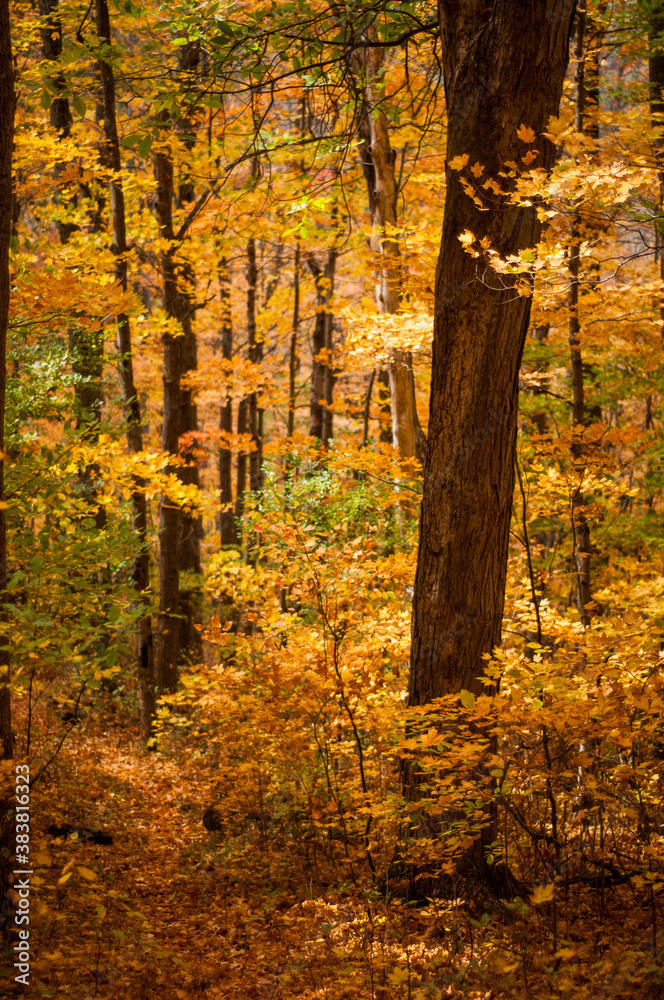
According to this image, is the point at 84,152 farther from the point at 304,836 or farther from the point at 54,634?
the point at 304,836

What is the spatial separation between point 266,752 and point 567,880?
8.21ft

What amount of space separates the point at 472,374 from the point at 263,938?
3482mm

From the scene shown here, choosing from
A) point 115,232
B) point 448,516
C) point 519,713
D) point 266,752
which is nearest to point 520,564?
point 266,752

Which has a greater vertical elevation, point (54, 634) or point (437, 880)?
point (54, 634)

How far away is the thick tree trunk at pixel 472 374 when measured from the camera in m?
3.70

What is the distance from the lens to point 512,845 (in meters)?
4.29

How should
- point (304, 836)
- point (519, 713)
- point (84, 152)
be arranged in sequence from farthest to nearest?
point (84, 152) < point (304, 836) < point (519, 713)

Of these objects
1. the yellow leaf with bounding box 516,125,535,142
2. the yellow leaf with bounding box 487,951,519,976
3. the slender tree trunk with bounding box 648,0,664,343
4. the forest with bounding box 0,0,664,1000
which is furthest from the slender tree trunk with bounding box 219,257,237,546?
the yellow leaf with bounding box 487,951,519,976

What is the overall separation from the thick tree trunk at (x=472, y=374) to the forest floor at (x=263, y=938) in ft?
2.62

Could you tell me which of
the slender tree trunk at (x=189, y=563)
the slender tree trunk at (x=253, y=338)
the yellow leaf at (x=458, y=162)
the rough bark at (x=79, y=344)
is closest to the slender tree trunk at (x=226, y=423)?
the slender tree trunk at (x=253, y=338)

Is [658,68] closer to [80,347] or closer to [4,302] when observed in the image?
[80,347]

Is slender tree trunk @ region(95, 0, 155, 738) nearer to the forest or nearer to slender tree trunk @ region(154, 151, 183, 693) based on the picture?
the forest

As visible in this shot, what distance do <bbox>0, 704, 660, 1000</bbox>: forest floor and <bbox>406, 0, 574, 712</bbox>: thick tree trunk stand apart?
798mm

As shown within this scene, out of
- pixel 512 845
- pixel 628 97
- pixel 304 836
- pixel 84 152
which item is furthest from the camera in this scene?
pixel 628 97
